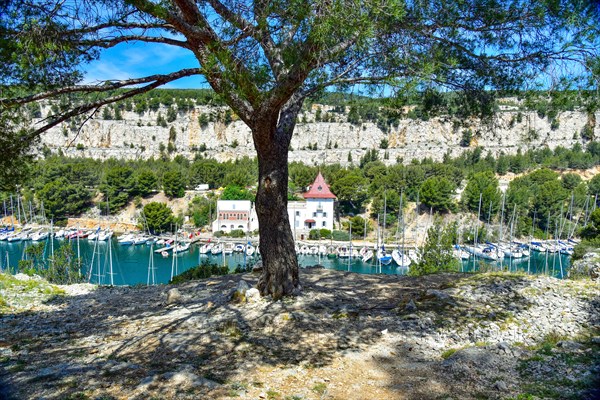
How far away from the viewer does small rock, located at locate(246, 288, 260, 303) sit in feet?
17.9

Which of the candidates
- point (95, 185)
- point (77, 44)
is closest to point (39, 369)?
point (77, 44)

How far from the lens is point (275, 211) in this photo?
5.46 meters

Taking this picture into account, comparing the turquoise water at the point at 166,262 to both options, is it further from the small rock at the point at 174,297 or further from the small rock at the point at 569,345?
the small rock at the point at 569,345

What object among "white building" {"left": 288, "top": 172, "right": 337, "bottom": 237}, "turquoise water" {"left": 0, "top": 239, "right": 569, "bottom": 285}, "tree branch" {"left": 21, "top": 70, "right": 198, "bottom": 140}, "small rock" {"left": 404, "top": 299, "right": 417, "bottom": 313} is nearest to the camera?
"small rock" {"left": 404, "top": 299, "right": 417, "bottom": 313}

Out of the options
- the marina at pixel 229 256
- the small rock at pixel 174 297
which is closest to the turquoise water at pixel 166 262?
the marina at pixel 229 256

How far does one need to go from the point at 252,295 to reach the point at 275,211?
118 centimetres

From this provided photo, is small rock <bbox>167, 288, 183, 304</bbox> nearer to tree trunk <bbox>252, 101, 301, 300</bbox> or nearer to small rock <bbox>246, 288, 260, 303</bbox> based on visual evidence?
small rock <bbox>246, 288, 260, 303</bbox>

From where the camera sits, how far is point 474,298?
5422mm

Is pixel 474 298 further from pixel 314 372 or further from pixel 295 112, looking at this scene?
pixel 295 112

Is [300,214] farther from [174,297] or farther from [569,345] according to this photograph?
[569,345]

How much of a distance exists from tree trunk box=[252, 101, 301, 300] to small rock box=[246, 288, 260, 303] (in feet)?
0.32

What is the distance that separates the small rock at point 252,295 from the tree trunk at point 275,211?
10cm

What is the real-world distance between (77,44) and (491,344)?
5605mm

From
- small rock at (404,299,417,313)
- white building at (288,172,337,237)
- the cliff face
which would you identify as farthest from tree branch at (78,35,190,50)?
the cliff face
